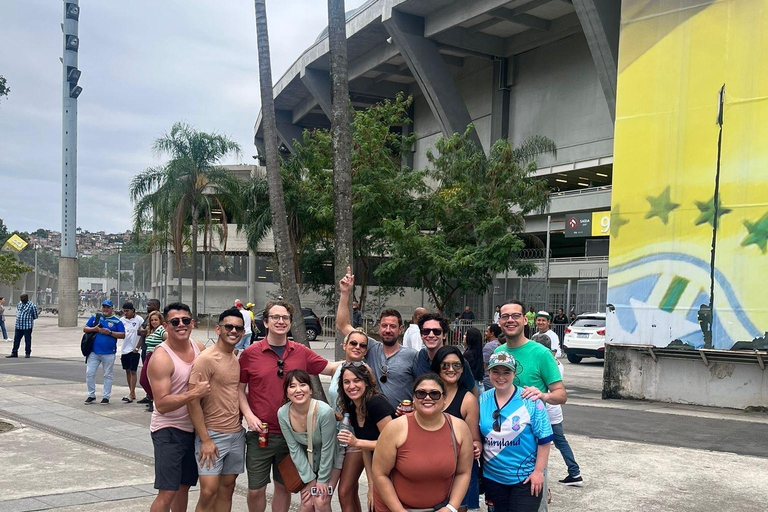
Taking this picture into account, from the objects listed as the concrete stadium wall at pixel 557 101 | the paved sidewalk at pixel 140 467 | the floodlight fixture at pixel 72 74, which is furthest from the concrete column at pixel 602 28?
the floodlight fixture at pixel 72 74

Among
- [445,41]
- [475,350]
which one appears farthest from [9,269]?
[475,350]

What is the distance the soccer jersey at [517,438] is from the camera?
4461 mm

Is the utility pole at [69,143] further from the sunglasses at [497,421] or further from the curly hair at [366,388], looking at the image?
the sunglasses at [497,421]

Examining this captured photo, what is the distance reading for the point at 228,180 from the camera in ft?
111

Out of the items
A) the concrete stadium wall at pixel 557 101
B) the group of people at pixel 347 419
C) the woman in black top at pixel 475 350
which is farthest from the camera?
the concrete stadium wall at pixel 557 101

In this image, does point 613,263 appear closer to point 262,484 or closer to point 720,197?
point 720,197

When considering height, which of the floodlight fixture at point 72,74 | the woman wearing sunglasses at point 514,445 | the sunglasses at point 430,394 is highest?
the floodlight fixture at point 72,74

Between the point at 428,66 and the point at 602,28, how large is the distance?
10922 millimetres

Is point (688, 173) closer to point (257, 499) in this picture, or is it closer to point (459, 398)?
point (459, 398)

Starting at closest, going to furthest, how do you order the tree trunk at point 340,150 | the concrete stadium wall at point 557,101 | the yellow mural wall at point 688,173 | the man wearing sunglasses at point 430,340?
the man wearing sunglasses at point 430,340
the tree trunk at point 340,150
the yellow mural wall at point 688,173
the concrete stadium wall at point 557,101

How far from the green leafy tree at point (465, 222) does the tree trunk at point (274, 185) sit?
15.3 m

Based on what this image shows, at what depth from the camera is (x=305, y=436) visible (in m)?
5.06

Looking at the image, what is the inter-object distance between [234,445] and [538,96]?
35448mm

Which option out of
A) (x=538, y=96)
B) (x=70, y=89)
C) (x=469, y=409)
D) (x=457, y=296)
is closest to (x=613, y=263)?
(x=469, y=409)
